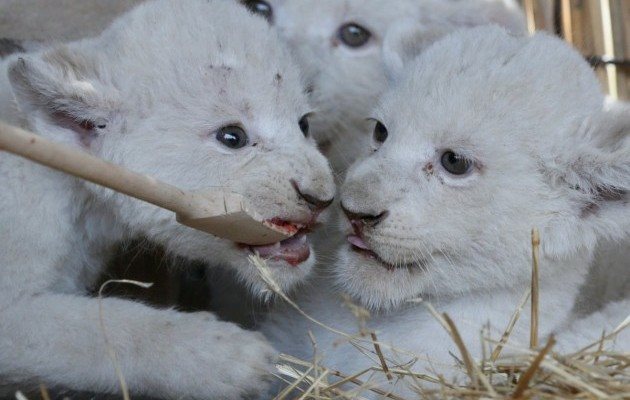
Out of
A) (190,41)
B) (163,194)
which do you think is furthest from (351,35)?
(163,194)

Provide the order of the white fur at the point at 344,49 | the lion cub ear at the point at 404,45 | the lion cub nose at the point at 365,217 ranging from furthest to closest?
the white fur at the point at 344,49, the lion cub ear at the point at 404,45, the lion cub nose at the point at 365,217

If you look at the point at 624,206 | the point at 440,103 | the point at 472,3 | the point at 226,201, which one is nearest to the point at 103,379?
the point at 226,201

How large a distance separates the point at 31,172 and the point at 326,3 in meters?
1.92

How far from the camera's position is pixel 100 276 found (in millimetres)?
3924

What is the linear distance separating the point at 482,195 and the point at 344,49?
1789 millimetres

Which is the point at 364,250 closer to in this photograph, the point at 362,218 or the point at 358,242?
the point at 358,242

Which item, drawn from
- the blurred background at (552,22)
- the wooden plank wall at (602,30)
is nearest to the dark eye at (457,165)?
the blurred background at (552,22)

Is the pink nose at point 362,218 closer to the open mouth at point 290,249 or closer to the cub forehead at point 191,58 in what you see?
the open mouth at point 290,249

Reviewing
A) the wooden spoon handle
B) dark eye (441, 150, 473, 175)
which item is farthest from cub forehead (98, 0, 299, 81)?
the wooden spoon handle

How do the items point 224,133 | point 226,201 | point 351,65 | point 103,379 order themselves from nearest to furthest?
point 226,201
point 103,379
point 224,133
point 351,65

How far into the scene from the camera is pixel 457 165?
317cm

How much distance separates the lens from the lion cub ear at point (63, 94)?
3100 mm

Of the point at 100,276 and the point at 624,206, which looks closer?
the point at 624,206

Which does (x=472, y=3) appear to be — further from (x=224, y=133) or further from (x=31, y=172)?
(x=31, y=172)
